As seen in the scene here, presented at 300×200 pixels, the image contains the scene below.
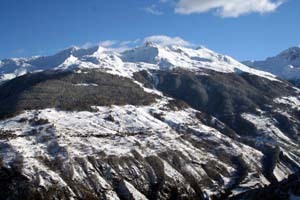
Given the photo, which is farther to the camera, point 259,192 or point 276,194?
point 259,192

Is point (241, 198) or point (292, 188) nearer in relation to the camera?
point (292, 188)

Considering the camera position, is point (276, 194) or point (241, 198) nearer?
point (276, 194)

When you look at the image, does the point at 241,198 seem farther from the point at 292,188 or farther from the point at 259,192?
the point at 292,188

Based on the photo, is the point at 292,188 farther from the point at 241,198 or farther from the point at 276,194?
the point at 241,198

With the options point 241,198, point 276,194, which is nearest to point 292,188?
point 276,194
